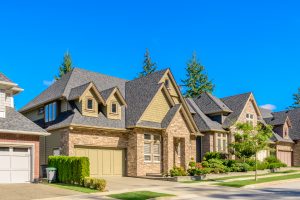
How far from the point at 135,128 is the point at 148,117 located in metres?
1.79

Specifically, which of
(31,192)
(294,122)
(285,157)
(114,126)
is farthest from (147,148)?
(294,122)

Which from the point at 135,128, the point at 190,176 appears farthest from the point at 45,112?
the point at 190,176

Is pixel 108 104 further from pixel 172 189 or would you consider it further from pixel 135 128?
pixel 172 189

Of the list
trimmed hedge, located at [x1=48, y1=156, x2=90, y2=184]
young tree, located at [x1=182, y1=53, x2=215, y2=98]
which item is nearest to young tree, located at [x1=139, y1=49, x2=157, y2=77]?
young tree, located at [x1=182, y1=53, x2=215, y2=98]

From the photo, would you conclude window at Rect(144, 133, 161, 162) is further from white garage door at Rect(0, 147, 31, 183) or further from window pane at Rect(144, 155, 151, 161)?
white garage door at Rect(0, 147, 31, 183)

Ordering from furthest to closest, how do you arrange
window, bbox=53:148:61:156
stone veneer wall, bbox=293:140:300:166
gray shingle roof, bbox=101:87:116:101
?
stone veneer wall, bbox=293:140:300:166 → gray shingle roof, bbox=101:87:116:101 → window, bbox=53:148:61:156

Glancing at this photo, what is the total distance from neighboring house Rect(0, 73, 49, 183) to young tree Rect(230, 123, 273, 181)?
16173 millimetres

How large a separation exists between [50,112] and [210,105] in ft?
64.6

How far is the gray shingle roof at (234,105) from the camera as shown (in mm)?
44500

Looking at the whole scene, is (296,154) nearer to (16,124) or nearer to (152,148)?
(152,148)

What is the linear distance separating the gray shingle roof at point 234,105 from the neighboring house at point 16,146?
2330cm

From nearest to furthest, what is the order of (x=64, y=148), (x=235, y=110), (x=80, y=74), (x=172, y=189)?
(x=172, y=189)
(x=64, y=148)
(x=80, y=74)
(x=235, y=110)

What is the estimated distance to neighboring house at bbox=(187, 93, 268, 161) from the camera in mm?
42406

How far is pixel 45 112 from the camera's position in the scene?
34719mm
